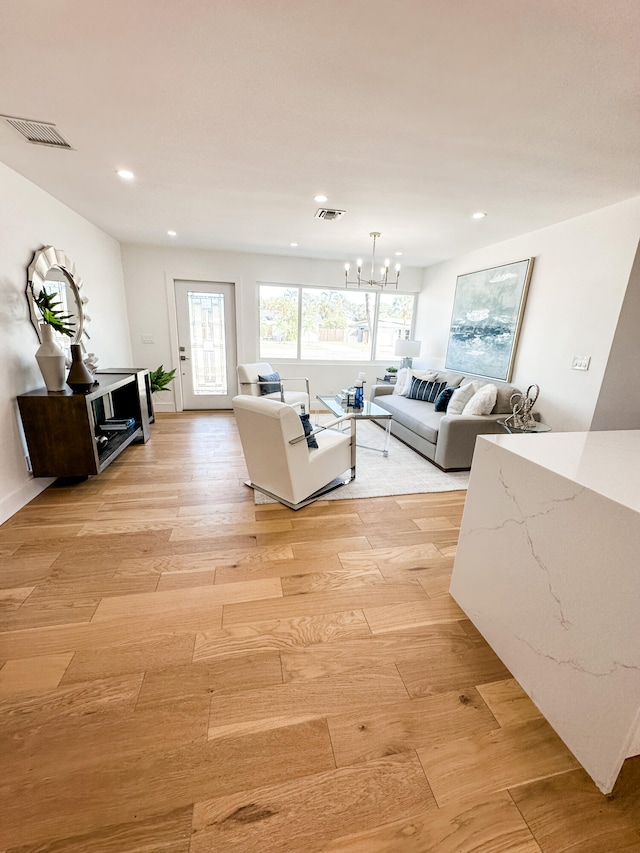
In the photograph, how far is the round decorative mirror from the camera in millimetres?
2756

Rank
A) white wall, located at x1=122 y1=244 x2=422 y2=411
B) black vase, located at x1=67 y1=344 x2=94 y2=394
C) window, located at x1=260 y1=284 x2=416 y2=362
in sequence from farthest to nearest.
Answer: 1. window, located at x1=260 y1=284 x2=416 y2=362
2. white wall, located at x1=122 y1=244 x2=422 y2=411
3. black vase, located at x1=67 y1=344 x2=94 y2=394

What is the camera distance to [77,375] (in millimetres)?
2762

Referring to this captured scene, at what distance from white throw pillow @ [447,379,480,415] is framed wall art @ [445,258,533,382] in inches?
18.2

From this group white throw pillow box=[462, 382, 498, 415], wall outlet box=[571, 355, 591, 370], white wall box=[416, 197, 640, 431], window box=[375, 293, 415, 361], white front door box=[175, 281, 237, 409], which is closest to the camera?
white wall box=[416, 197, 640, 431]

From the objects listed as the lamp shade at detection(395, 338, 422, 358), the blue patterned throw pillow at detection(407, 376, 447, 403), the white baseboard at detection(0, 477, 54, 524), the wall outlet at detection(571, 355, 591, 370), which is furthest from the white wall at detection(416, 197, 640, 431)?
the white baseboard at detection(0, 477, 54, 524)

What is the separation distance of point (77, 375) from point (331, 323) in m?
4.06

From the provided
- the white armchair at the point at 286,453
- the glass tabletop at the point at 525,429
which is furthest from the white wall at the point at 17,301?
the glass tabletop at the point at 525,429

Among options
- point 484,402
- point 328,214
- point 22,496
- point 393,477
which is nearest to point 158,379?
point 22,496

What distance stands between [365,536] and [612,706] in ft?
4.69

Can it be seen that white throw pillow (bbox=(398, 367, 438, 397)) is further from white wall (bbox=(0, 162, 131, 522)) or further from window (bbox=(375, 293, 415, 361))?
white wall (bbox=(0, 162, 131, 522))

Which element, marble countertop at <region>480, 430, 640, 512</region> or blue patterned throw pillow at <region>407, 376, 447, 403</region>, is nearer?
marble countertop at <region>480, 430, 640, 512</region>

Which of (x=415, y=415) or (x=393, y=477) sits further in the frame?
(x=415, y=415)

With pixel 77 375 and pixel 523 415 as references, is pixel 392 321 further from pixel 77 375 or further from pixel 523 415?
pixel 77 375

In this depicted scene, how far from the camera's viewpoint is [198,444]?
403cm
